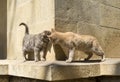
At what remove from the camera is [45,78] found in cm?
232

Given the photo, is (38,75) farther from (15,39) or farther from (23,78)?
(15,39)

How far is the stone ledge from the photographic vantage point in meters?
2.29

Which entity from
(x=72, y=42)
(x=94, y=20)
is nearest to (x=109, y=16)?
(x=94, y=20)

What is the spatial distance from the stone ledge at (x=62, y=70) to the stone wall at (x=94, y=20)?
0.62 m

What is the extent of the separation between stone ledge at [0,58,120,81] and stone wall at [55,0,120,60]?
2.02 feet

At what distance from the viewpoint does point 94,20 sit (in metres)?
3.58

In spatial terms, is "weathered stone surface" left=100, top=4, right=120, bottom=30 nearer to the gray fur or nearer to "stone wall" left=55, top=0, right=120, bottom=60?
"stone wall" left=55, top=0, right=120, bottom=60

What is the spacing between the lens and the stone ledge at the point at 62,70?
2.29m

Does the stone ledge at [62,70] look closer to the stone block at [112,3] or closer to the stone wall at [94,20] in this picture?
the stone wall at [94,20]

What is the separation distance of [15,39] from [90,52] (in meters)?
1.48

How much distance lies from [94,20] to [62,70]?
1.45 m

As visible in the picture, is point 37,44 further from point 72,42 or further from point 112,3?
point 112,3

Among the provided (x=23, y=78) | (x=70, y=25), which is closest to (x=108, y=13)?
(x=70, y=25)

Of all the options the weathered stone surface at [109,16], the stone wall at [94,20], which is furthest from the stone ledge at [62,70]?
the weathered stone surface at [109,16]
